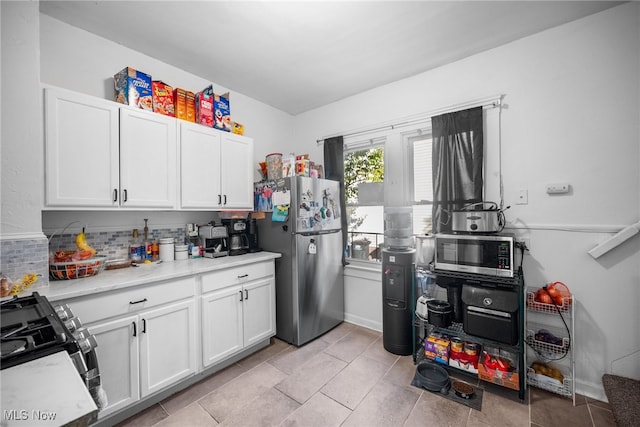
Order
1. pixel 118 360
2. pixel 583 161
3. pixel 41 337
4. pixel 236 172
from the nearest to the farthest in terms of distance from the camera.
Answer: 1. pixel 41 337
2. pixel 118 360
3. pixel 583 161
4. pixel 236 172

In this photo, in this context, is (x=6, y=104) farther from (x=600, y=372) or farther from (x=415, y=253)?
(x=600, y=372)

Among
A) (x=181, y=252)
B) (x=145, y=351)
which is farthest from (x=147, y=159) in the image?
(x=145, y=351)

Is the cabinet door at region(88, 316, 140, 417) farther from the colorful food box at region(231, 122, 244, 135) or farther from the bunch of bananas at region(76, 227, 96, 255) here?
the colorful food box at region(231, 122, 244, 135)

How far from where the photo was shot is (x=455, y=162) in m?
2.37

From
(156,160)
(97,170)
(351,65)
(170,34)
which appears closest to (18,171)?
(97,170)

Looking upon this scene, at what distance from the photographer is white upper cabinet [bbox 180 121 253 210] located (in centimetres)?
227

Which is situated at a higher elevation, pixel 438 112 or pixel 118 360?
pixel 438 112

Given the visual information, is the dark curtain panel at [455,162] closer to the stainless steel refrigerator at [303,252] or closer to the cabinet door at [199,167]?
the stainless steel refrigerator at [303,252]

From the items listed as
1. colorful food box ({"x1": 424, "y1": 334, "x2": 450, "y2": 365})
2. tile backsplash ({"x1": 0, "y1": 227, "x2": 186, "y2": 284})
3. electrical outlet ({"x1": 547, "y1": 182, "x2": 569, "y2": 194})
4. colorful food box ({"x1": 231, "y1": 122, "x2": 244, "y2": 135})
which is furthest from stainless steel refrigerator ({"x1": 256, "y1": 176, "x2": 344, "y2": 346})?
electrical outlet ({"x1": 547, "y1": 182, "x2": 569, "y2": 194})

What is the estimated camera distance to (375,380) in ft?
6.81

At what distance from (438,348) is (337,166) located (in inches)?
83.7

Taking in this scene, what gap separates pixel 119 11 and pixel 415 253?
3.00 meters

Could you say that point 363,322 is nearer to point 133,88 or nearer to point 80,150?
point 80,150

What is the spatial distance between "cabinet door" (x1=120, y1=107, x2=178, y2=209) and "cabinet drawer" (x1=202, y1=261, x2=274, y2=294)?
0.70 m
